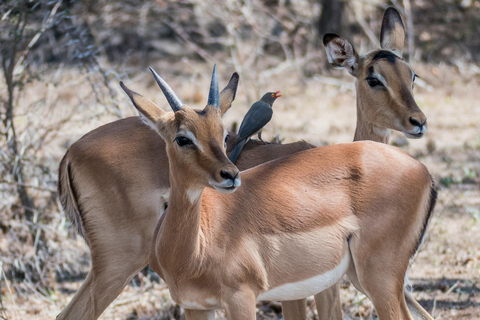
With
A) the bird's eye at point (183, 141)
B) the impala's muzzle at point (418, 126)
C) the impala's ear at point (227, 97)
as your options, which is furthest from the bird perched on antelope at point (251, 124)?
the bird's eye at point (183, 141)

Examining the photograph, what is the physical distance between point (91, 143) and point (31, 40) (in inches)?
80.4

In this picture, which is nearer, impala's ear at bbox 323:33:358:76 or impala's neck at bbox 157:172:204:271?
impala's neck at bbox 157:172:204:271

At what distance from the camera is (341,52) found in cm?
486

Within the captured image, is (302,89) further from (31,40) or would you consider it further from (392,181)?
(392,181)

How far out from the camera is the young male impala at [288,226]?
323 centimetres

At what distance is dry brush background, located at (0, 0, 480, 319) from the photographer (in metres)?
5.38

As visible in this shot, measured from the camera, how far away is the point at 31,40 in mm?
5914

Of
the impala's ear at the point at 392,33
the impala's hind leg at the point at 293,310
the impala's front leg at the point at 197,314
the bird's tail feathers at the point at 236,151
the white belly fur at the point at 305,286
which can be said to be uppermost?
the impala's ear at the point at 392,33

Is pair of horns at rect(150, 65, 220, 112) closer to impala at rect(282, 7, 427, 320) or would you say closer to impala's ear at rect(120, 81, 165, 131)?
impala's ear at rect(120, 81, 165, 131)

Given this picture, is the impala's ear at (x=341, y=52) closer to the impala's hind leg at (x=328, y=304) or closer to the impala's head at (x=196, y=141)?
Answer: the impala's hind leg at (x=328, y=304)

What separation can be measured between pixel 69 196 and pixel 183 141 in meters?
1.66

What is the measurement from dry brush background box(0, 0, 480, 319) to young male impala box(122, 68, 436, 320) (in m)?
1.40

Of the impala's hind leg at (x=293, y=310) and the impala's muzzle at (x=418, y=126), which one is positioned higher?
the impala's muzzle at (x=418, y=126)

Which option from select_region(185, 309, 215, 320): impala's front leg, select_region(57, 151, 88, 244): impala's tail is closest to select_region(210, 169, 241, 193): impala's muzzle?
select_region(185, 309, 215, 320): impala's front leg
